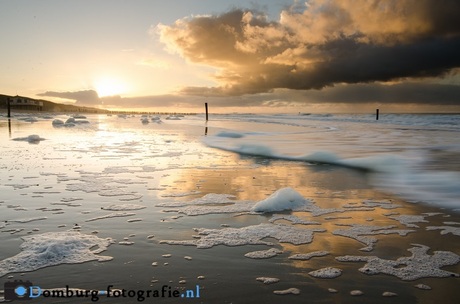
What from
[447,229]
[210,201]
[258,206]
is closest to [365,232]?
[447,229]

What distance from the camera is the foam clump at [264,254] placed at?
4137 millimetres

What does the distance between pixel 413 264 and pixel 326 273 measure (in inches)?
44.0

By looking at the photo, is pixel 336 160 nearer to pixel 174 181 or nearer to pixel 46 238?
pixel 174 181

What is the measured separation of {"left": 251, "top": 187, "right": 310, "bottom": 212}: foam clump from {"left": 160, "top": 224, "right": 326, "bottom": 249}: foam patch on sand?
84cm

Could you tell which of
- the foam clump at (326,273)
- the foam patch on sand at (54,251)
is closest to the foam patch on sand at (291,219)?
the foam clump at (326,273)

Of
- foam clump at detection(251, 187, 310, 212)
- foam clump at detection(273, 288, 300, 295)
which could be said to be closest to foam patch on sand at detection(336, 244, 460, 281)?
foam clump at detection(273, 288, 300, 295)

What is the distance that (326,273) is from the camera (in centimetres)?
366

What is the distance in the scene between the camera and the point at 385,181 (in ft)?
30.0

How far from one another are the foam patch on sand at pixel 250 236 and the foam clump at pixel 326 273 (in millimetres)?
834

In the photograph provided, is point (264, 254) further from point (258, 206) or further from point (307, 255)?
point (258, 206)

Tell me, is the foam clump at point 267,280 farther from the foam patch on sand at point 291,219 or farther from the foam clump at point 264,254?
the foam patch on sand at point 291,219

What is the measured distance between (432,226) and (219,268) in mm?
3704

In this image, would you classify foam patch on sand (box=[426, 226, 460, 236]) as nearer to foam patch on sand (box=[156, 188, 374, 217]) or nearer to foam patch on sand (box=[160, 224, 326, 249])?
foam patch on sand (box=[156, 188, 374, 217])

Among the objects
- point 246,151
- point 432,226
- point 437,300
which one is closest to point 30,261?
point 437,300
